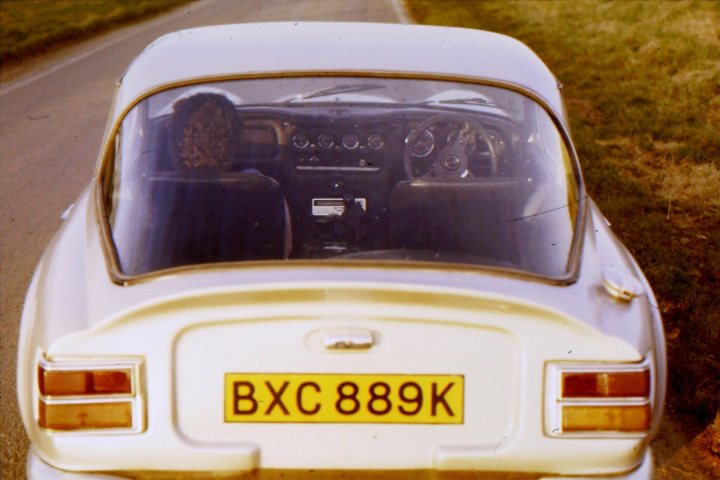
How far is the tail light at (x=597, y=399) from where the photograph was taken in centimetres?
231

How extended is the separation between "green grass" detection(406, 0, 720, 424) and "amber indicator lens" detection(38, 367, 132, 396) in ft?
5.42

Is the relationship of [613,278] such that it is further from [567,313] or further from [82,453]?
[82,453]

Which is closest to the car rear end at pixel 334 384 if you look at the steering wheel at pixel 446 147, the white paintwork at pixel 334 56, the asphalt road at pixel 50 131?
the white paintwork at pixel 334 56

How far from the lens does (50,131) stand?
9.30 m

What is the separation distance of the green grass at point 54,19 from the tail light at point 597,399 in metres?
12.9

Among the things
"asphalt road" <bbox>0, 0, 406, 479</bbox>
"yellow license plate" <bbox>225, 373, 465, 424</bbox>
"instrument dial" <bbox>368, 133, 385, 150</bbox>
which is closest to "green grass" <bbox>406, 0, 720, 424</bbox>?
"instrument dial" <bbox>368, 133, 385, 150</bbox>

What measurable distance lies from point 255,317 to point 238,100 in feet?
4.68

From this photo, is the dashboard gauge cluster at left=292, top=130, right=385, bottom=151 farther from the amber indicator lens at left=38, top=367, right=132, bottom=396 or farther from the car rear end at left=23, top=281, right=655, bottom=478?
the amber indicator lens at left=38, top=367, right=132, bottom=396

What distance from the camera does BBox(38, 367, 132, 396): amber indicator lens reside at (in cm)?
226

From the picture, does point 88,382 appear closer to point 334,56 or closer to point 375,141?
point 334,56

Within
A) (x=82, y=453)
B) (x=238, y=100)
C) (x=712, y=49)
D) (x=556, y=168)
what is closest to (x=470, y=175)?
(x=556, y=168)

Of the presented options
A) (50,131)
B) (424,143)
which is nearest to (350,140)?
(424,143)

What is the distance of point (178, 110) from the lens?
307 cm

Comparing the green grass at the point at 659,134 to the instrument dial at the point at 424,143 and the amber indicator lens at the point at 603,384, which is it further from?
the amber indicator lens at the point at 603,384
